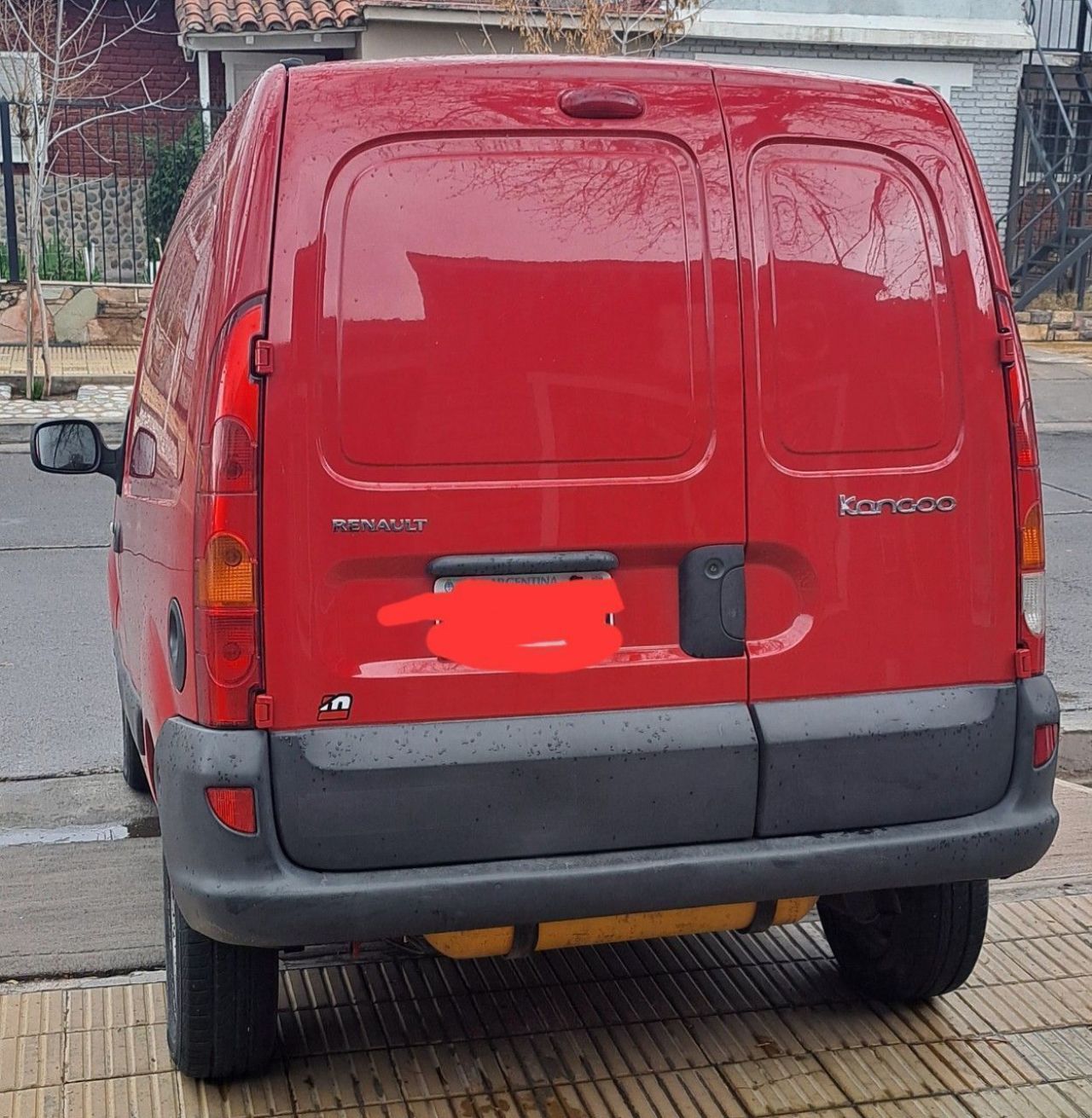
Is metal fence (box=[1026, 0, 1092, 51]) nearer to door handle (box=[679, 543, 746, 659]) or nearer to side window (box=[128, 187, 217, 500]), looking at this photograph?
side window (box=[128, 187, 217, 500])

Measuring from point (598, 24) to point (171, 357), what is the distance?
12.3 m

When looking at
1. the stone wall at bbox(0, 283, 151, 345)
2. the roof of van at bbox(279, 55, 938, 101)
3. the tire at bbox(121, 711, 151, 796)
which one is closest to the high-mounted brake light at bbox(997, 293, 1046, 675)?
the roof of van at bbox(279, 55, 938, 101)

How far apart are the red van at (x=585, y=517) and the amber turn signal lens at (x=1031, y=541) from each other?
0.01 meters

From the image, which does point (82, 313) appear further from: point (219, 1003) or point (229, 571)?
point (229, 571)

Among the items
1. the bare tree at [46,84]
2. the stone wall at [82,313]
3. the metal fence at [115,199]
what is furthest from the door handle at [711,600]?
the metal fence at [115,199]

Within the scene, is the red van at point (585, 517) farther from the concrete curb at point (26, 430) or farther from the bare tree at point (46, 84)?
the bare tree at point (46, 84)

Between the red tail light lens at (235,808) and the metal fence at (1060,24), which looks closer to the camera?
the red tail light lens at (235,808)

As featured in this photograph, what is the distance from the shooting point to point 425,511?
9.43ft

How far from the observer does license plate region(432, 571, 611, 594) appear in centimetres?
291

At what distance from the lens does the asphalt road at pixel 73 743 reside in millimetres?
4168

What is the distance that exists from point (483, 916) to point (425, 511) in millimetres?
809

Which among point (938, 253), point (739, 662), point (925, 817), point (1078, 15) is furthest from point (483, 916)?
point (1078, 15)

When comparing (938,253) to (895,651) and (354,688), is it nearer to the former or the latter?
(895,651)

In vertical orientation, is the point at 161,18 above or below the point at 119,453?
above
